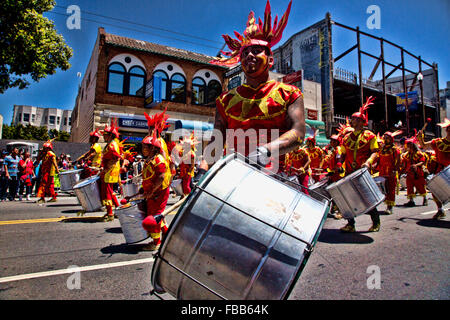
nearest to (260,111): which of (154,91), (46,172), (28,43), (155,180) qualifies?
(155,180)

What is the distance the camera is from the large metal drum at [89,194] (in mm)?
6352

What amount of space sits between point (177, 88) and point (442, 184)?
20443 millimetres

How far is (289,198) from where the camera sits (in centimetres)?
144

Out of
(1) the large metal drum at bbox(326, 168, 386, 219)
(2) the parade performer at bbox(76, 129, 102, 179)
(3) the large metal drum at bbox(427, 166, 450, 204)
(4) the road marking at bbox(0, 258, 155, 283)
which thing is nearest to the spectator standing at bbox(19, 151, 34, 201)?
(2) the parade performer at bbox(76, 129, 102, 179)

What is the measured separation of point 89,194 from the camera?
643cm

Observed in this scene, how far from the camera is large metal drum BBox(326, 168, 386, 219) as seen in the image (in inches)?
179

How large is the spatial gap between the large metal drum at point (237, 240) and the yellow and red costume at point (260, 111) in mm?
864

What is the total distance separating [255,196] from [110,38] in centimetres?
2365

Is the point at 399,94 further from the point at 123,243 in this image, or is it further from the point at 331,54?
the point at 123,243

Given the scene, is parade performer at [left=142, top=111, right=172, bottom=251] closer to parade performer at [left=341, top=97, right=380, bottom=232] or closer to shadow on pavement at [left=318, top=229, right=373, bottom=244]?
shadow on pavement at [left=318, top=229, right=373, bottom=244]

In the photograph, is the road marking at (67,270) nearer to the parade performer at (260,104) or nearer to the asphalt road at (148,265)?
→ the asphalt road at (148,265)

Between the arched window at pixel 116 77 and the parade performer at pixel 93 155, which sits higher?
the arched window at pixel 116 77

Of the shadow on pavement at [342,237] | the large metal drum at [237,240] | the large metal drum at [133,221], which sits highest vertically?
the large metal drum at [237,240]

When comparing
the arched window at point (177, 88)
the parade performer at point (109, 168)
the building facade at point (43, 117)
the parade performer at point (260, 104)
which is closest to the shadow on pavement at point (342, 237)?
the parade performer at point (260, 104)
